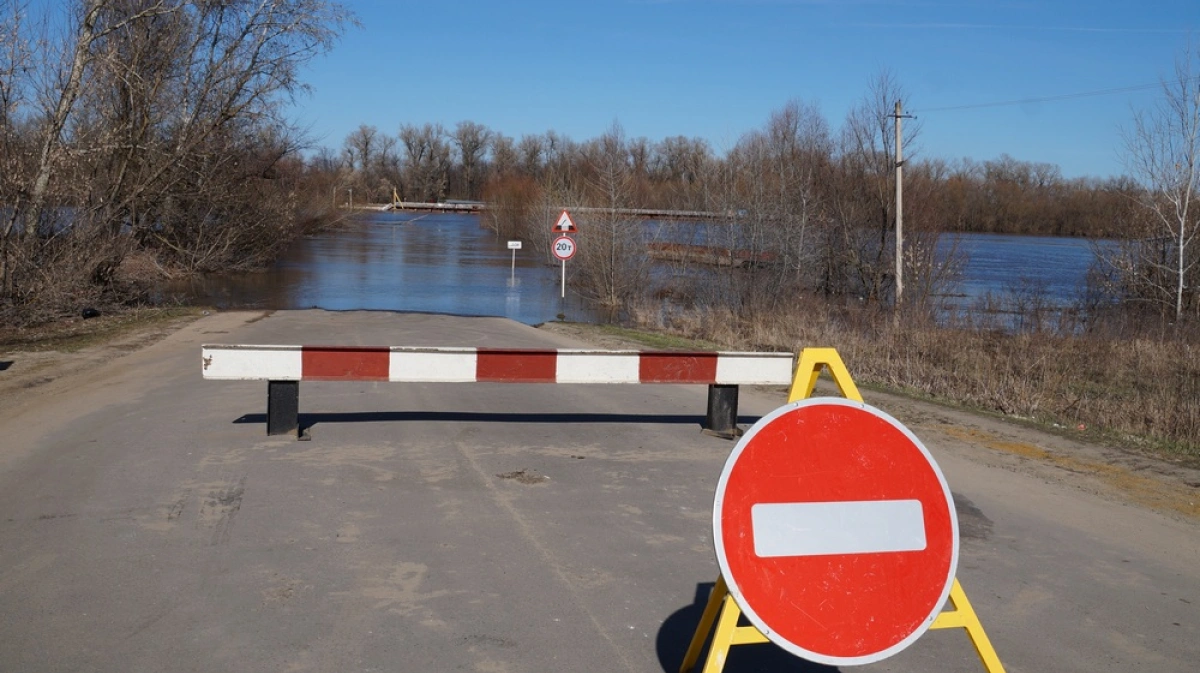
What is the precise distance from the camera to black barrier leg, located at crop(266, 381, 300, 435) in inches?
324

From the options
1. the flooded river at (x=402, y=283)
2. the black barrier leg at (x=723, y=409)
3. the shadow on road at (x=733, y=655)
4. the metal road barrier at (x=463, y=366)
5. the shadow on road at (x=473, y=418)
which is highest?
the flooded river at (x=402, y=283)

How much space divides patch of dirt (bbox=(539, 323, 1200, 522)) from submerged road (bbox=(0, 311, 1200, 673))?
0.70ft

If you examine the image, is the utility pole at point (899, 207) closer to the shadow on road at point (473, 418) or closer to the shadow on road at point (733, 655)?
the shadow on road at point (473, 418)

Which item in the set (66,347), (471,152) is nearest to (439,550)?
(66,347)

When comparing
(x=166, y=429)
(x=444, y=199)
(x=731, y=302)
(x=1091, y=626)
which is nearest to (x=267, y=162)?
(x=731, y=302)

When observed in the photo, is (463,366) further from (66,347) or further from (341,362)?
(66,347)

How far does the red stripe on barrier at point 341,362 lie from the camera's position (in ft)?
26.2

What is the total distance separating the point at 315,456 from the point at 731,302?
2278cm

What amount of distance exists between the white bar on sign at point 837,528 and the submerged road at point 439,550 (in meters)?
1.08

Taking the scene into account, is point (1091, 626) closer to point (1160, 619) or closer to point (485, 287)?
point (1160, 619)

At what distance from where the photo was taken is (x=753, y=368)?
28.3 feet

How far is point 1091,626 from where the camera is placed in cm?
487

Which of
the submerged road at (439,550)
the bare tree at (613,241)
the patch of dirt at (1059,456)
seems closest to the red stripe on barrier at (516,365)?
the submerged road at (439,550)

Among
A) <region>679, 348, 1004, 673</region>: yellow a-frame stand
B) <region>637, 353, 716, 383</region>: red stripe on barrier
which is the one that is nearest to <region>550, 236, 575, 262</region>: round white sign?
<region>637, 353, 716, 383</region>: red stripe on barrier
